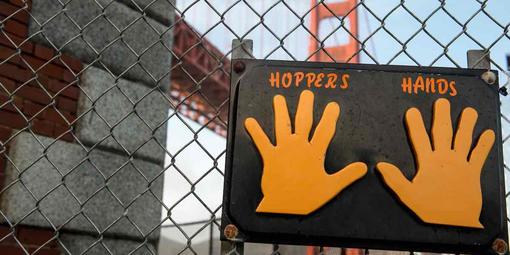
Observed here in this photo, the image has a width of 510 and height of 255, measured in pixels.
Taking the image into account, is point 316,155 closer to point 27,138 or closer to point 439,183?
point 439,183

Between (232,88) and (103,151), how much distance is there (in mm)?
1557

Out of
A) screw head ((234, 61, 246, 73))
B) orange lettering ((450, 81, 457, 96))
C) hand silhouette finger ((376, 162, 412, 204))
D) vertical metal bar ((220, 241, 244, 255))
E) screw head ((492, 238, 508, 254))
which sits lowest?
vertical metal bar ((220, 241, 244, 255))

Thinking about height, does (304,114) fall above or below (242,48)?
below

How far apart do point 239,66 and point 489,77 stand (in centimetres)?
72

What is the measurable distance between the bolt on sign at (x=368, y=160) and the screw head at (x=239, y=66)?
0.24 ft

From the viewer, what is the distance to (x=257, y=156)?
4.71 feet

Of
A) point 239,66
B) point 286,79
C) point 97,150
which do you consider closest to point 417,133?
point 286,79

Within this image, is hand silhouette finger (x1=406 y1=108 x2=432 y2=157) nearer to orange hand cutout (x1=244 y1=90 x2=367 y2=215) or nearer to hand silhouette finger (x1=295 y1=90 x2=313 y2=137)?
orange hand cutout (x1=244 y1=90 x2=367 y2=215)

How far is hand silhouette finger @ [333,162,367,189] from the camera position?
1.40 meters

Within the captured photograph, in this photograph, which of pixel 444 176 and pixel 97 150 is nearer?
pixel 444 176

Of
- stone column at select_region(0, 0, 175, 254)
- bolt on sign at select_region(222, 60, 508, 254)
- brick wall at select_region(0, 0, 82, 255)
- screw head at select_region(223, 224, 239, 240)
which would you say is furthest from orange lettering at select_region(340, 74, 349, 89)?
brick wall at select_region(0, 0, 82, 255)

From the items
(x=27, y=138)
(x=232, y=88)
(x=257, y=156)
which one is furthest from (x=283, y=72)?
(x=27, y=138)

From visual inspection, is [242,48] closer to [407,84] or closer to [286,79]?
[286,79]

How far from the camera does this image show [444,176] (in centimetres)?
138
